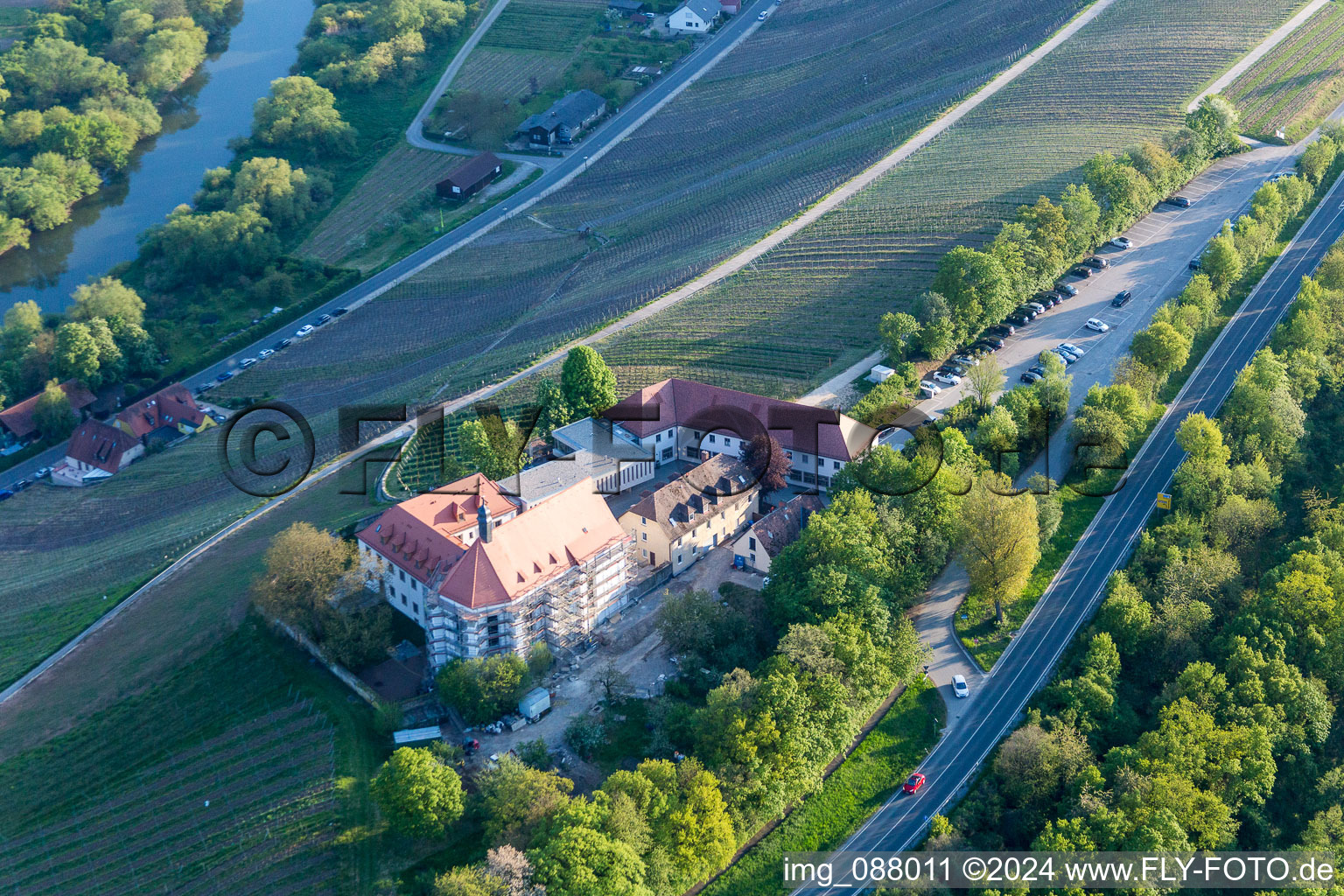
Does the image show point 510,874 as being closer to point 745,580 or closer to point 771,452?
point 745,580

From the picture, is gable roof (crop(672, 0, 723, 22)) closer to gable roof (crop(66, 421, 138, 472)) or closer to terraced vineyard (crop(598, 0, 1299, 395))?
terraced vineyard (crop(598, 0, 1299, 395))

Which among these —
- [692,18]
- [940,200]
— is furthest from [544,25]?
[940,200]

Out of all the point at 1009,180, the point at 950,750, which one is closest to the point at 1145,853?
the point at 950,750

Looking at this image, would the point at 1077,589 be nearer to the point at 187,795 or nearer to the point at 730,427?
the point at 730,427

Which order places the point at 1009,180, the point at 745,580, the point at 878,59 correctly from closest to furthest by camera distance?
the point at 745,580, the point at 1009,180, the point at 878,59

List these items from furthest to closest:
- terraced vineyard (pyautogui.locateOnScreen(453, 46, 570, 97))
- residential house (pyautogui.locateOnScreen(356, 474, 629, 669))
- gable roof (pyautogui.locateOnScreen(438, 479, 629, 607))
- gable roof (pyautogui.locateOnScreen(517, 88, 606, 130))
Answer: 1. terraced vineyard (pyautogui.locateOnScreen(453, 46, 570, 97))
2. gable roof (pyautogui.locateOnScreen(517, 88, 606, 130))
3. residential house (pyautogui.locateOnScreen(356, 474, 629, 669))
4. gable roof (pyautogui.locateOnScreen(438, 479, 629, 607))

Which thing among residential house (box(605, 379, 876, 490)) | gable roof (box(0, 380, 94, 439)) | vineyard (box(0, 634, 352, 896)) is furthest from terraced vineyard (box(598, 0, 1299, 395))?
gable roof (box(0, 380, 94, 439))
